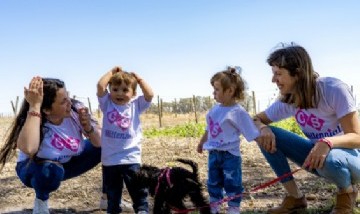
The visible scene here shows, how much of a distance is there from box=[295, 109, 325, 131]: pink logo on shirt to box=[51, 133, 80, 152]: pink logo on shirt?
70.4 inches

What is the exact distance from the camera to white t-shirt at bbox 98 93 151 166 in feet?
12.4

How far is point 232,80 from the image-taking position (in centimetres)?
381

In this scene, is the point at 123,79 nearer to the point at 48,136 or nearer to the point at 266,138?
the point at 48,136

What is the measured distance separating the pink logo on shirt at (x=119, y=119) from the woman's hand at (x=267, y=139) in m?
1.02

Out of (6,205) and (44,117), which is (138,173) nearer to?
(44,117)

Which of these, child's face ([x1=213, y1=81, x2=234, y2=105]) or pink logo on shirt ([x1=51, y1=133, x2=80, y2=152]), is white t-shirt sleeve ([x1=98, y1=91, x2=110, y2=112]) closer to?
pink logo on shirt ([x1=51, y1=133, x2=80, y2=152])

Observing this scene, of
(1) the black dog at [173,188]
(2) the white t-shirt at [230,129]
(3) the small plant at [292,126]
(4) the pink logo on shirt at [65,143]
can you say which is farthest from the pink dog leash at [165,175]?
(3) the small plant at [292,126]

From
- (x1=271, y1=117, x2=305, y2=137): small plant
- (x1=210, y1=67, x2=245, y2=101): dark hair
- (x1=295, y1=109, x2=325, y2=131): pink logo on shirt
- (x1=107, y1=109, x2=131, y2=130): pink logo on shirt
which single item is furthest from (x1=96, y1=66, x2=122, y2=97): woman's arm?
(x1=271, y1=117, x2=305, y2=137): small plant

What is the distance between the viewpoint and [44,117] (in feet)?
12.8

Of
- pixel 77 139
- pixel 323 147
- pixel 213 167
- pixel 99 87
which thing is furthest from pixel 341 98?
pixel 77 139

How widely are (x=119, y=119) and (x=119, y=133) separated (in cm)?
11

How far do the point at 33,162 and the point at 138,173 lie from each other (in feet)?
3.03

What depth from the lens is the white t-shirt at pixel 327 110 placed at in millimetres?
3293

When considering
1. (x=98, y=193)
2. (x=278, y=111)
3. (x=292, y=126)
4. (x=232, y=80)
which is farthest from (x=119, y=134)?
(x=292, y=126)
